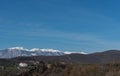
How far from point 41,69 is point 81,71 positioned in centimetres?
258

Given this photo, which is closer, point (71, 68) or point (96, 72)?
point (96, 72)

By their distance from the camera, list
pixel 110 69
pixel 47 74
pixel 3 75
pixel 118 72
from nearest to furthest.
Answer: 1. pixel 118 72
2. pixel 110 69
3. pixel 47 74
4. pixel 3 75

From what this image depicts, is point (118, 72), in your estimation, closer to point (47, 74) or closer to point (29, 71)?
point (47, 74)

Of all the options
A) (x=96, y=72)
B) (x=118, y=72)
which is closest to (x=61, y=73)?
(x=96, y=72)

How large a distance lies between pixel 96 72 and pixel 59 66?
276 centimetres

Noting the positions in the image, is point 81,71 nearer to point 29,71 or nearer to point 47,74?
point 47,74

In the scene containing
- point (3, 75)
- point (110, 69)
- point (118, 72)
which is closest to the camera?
point (118, 72)

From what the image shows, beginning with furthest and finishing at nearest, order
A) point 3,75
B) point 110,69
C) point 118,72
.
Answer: point 3,75 → point 110,69 → point 118,72

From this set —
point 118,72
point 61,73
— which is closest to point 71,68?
Answer: point 61,73

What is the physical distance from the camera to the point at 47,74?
56.6 ft

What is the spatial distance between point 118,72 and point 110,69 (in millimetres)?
992

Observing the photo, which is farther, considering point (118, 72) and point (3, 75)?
point (3, 75)

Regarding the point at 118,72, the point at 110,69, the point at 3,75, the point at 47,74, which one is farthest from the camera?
the point at 3,75

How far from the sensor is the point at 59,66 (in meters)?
18.0
